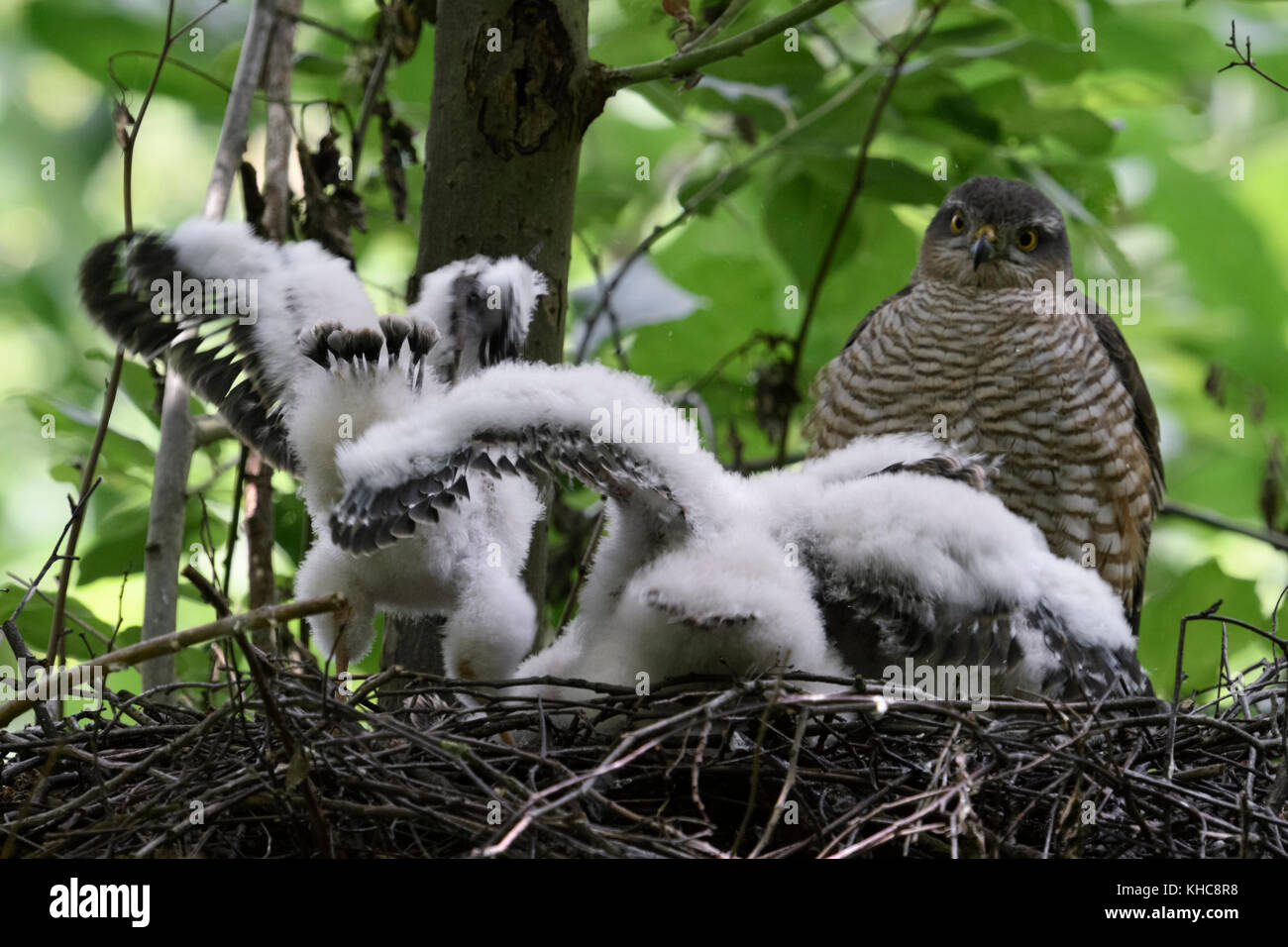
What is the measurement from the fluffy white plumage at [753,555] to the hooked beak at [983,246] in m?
1.27

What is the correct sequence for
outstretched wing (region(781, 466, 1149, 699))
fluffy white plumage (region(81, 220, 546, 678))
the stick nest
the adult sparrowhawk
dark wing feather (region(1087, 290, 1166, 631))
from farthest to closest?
dark wing feather (region(1087, 290, 1166, 631)) → the adult sparrowhawk → fluffy white plumage (region(81, 220, 546, 678)) → outstretched wing (region(781, 466, 1149, 699)) → the stick nest

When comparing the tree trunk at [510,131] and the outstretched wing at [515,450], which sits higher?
the tree trunk at [510,131]

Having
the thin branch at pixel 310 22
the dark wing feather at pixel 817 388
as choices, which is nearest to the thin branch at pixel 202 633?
the thin branch at pixel 310 22

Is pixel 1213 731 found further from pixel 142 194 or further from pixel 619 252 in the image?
pixel 142 194

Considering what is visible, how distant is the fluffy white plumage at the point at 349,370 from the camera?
2209 mm

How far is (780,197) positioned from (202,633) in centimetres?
252

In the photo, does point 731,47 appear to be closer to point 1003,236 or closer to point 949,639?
point 949,639

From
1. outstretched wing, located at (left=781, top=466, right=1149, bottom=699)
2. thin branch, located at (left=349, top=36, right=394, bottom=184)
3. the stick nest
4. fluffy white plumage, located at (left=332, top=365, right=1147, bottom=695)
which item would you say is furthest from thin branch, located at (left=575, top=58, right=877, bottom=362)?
the stick nest

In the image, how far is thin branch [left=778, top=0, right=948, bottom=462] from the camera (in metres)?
3.24

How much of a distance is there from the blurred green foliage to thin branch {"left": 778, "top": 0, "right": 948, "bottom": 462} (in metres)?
0.05

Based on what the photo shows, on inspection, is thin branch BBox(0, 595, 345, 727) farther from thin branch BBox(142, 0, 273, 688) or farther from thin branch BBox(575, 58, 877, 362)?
thin branch BBox(575, 58, 877, 362)

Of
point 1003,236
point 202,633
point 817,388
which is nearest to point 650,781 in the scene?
point 202,633

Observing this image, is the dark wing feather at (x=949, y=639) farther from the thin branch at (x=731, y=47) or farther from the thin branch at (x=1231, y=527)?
the thin branch at (x=1231, y=527)
